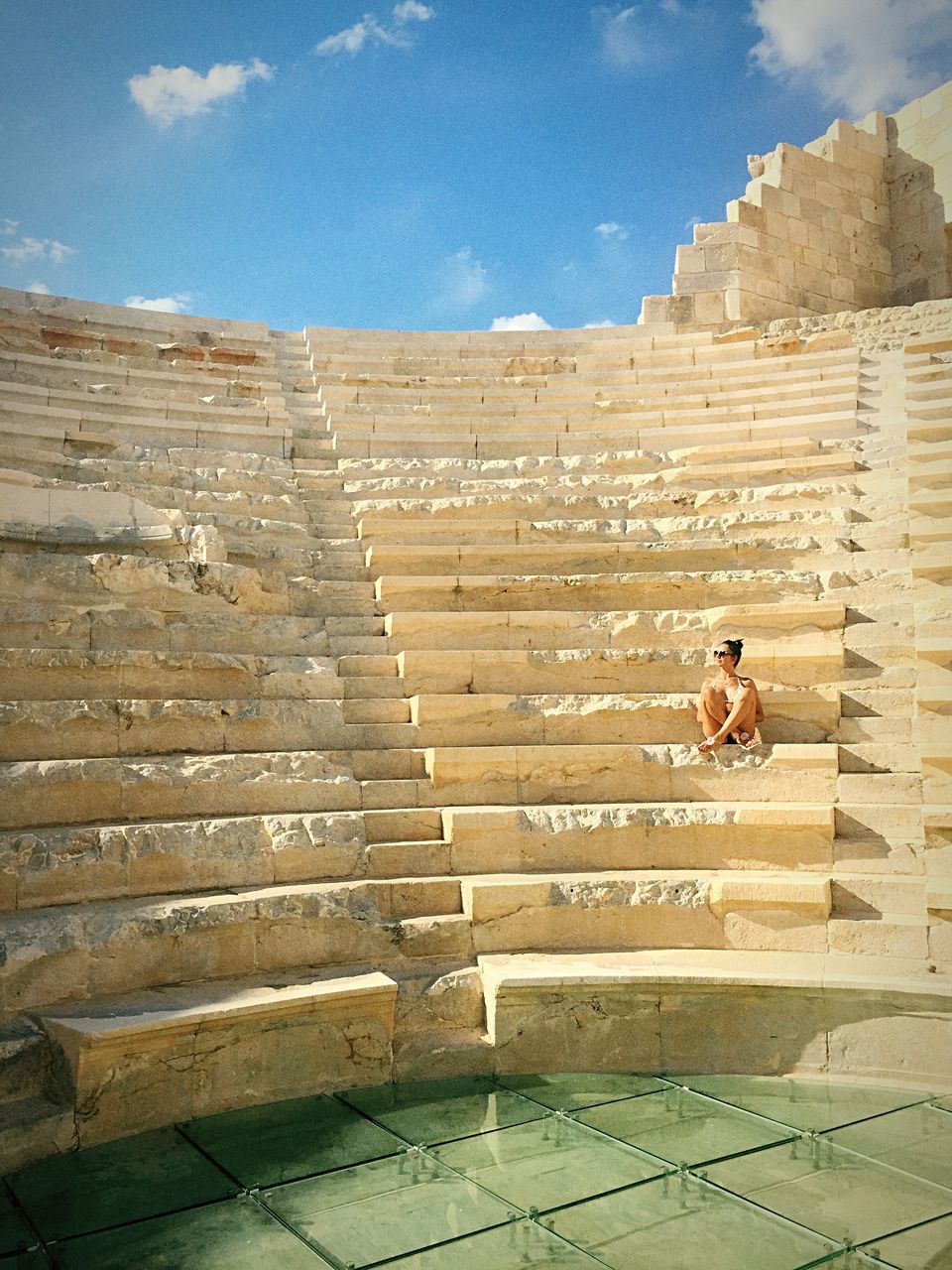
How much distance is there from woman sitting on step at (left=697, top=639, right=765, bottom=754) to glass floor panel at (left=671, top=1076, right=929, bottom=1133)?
1.86 m

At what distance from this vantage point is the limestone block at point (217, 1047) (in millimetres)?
3971

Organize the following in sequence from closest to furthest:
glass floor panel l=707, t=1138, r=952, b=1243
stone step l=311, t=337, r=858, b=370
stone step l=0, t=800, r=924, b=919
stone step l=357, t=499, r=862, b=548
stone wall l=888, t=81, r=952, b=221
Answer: glass floor panel l=707, t=1138, r=952, b=1243 < stone step l=0, t=800, r=924, b=919 < stone step l=357, t=499, r=862, b=548 < stone step l=311, t=337, r=858, b=370 < stone wall l=888, t=81, r=952, b=221

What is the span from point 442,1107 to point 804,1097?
1425 mm

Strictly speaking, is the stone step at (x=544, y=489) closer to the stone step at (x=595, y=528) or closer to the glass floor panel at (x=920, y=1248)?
the stone step at (x=595, y=528)

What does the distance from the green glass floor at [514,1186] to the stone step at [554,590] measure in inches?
133

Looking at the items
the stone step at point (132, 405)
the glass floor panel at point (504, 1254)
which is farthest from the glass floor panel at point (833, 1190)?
the stone step at point (132, 405)

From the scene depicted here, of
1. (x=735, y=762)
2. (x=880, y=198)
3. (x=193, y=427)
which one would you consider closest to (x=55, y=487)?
(x=193, y=427)

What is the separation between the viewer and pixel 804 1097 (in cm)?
441

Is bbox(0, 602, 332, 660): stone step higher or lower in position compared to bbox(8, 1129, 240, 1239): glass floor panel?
higher

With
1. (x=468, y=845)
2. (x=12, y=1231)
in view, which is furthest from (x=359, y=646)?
(x=12, y=1231)

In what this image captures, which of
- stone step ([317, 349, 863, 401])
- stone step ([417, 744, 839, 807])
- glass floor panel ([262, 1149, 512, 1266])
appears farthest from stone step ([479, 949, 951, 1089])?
stone step ([317, 349, 863, 401])

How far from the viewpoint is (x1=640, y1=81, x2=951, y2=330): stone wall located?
12.3m

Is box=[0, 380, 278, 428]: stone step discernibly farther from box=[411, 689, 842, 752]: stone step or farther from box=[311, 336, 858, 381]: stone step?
box=[411, 689, 842, 752]: stone step

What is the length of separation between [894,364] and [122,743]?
25.7ft
